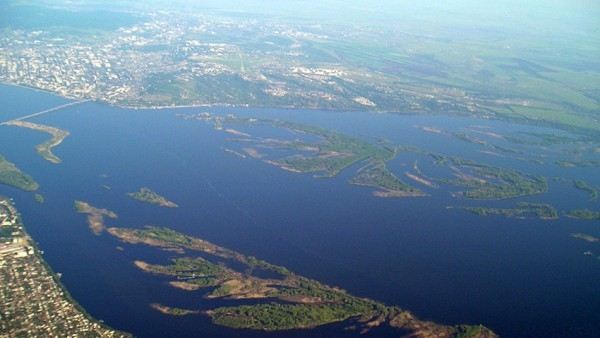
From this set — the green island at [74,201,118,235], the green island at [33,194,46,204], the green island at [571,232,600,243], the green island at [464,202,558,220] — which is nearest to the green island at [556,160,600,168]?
the green island at [464,202,558,220]

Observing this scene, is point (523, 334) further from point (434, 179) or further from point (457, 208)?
point (434, 179)

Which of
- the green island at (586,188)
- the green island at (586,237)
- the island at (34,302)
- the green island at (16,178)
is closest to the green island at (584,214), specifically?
the green island at (586,237)

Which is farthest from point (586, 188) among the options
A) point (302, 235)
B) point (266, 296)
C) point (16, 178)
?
point (16, 178)

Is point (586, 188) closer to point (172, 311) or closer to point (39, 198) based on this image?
point (172, 311)

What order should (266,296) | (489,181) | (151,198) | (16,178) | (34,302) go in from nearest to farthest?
(34,302)
(266,296)
(151,198)
(16,178)
(489,181)

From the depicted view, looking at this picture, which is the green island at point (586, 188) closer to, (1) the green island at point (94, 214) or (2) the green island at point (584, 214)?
A: (2) the green island at point (584, 214)

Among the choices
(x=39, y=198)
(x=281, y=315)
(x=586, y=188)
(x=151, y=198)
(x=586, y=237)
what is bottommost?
(x=281, y=315)
